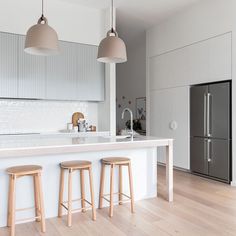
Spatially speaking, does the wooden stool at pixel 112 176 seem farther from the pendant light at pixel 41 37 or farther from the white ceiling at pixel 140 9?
the white ceiling at pixel 140 9

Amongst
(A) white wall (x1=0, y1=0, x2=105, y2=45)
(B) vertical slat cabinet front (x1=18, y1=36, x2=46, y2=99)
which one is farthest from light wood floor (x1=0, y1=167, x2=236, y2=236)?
(A) white wall (x1=0, y1=0, x2=105, y2=45)

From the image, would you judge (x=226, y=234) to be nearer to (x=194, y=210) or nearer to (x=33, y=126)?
(x=194, y=210)

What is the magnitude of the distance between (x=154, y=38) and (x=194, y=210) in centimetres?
431

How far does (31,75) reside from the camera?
4.77 metres

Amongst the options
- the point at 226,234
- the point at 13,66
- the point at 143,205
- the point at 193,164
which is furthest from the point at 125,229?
the point at 13,66

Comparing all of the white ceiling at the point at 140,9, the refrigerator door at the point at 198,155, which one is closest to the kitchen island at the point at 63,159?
the refrigerator door at the point at 198,155

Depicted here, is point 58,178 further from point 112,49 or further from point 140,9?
point 140,9

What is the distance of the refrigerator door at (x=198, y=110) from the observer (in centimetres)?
491

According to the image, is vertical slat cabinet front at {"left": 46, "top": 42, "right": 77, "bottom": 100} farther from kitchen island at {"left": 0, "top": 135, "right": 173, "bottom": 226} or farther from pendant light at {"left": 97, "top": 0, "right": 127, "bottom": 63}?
pendant light at {"left": 97, "top": 0, "right": 127, "bottom": 63}

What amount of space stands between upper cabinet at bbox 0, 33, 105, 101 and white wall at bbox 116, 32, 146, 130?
2553mm

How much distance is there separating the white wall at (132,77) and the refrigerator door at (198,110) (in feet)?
8.32

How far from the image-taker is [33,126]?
5.09m

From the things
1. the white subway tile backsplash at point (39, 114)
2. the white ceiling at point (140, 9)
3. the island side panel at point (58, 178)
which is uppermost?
the white ceiling at point (140, 9)

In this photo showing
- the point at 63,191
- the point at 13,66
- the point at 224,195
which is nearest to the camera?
the point at 63,191
